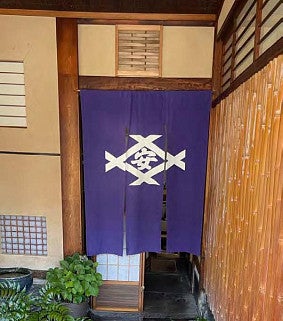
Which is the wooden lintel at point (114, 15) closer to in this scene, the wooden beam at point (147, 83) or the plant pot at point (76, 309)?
the wooden beam at point (147, 83)

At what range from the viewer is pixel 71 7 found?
395 cm

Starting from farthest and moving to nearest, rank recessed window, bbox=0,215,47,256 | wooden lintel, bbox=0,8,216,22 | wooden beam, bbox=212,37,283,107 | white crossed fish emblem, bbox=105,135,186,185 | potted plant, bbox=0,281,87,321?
recessed window, bbox=0,215,47,256, white crossed fish emblem, bbox=105,135,186,185, wooden lintel, bbox=0,8,216,22, potted plant, bbox=0,281,87,321, wooden beam, bbox=212,37,283,107

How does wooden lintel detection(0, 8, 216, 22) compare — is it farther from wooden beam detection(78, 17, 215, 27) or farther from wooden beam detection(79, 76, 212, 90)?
wooden beam detection(79, 76, 212, 90)

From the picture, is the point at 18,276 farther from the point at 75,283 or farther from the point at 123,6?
the point at 123,6

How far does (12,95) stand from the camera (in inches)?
167

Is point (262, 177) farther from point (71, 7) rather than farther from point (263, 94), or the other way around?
point (71, 7)

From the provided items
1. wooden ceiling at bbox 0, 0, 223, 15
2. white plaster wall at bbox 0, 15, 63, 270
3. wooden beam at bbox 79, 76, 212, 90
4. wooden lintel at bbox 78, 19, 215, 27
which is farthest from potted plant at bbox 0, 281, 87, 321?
wooden ceiling at bbox 0, 0, 223, 15

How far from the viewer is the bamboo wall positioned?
6.07ft

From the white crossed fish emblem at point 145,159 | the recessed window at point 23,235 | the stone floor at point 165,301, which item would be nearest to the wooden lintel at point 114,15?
the white crossed fish emblem at point 145,159

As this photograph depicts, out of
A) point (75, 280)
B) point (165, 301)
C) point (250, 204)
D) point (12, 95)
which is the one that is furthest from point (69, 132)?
point (165, 301)

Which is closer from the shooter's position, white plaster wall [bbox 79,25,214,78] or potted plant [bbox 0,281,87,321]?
potted plant [bbox 0,281,87,321]

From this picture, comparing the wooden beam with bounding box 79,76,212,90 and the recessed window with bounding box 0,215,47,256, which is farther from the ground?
the wooden beam with bounding box 79,76,212,90

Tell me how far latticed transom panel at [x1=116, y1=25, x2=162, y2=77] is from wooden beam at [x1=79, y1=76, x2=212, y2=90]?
9 centimetres

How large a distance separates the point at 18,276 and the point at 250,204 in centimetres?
356
